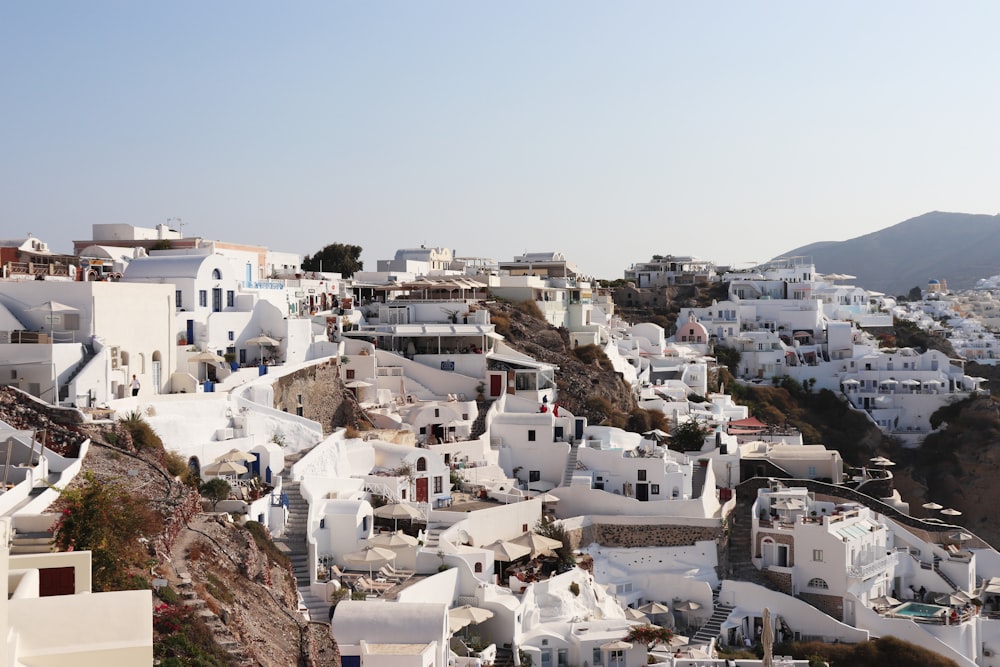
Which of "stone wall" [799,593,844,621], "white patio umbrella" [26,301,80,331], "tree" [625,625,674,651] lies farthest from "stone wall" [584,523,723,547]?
"white patio umbrella" [26,301,80,331]

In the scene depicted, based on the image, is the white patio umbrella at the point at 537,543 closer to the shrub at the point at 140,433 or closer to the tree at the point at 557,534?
the tree at the point at 557,534

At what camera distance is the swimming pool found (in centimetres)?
2886

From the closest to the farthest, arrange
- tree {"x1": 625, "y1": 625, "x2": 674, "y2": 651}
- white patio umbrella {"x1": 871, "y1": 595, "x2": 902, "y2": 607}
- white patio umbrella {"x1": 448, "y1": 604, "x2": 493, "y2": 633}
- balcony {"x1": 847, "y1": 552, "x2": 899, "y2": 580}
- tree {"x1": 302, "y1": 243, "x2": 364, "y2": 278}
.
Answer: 1. white patio umbrella {"x1": 448, "y1": 604, "x2": 493, "y2": 633}
2. tree {"x1": 625, "y1": 625, "x2": 674, "y2": 651}
3. balcony {"x1": 847, "y1": 552, "x2": 899, "y2": 580}
4. white patio umbrella {"x1": 871, "y1": 595, "x2": 902, "y2": 607}
5. tree {"x1": 302, "y1": 243, "x2": 364, "y2": 278}

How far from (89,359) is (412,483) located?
848cm

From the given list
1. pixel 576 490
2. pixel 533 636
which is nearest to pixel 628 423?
pixel 576 490

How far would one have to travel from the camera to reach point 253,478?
73.6 feet

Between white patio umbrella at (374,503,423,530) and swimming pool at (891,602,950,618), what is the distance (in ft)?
45.9

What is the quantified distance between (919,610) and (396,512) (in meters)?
15.5

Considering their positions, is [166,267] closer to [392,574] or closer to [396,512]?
[396,512]

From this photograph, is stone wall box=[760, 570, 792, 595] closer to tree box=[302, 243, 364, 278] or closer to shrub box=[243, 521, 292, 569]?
shrub box=[243, 521, 292, 569]

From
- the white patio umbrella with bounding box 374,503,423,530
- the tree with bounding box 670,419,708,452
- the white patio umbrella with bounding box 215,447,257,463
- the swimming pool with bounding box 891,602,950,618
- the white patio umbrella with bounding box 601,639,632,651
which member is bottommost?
the swimming pool with bounding box 891,602,950,618

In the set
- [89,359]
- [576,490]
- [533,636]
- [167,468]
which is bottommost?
[533,636]

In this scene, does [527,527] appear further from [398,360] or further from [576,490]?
[398,360]

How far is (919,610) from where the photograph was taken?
96.6ft
